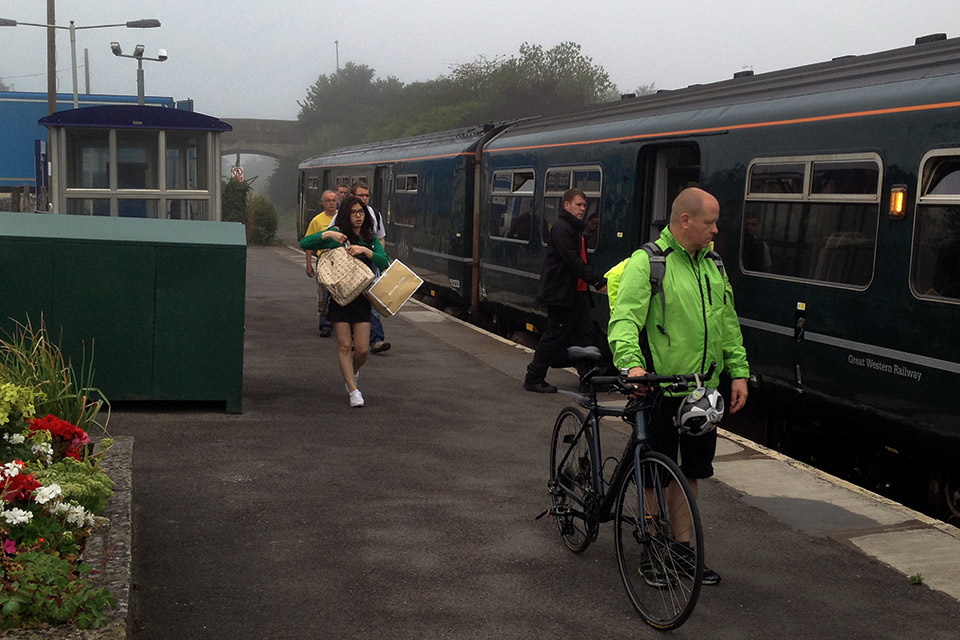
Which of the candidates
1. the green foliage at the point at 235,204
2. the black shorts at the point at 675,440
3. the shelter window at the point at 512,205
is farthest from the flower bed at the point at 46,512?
the green foliage at the point at 235,204

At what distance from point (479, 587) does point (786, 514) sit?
7.50 feet

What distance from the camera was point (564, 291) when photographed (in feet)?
32.5

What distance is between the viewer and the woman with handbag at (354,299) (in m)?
8.78

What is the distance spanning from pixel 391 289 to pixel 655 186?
11.5 ft

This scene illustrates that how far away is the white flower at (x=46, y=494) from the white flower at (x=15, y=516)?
97 mm

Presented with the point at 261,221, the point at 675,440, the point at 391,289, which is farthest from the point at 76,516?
the point at 261,221

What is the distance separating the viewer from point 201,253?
805 centimetres

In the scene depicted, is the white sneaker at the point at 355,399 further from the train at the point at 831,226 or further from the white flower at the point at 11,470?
the white flower at the point at 11,470

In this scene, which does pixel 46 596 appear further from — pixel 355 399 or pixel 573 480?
pixel 355 399

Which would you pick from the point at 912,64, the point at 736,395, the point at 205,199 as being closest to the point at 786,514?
the point at 736,395

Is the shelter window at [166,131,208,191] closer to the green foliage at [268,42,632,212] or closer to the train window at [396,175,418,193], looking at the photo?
the train window at [396,175,418,193]

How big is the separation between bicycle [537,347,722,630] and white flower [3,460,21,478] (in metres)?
2.32

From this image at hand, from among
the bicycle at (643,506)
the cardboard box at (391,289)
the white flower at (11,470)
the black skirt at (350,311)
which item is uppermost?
the cardboard box at (391,289)

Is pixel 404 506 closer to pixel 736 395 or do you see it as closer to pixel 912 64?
pixel 736 395
